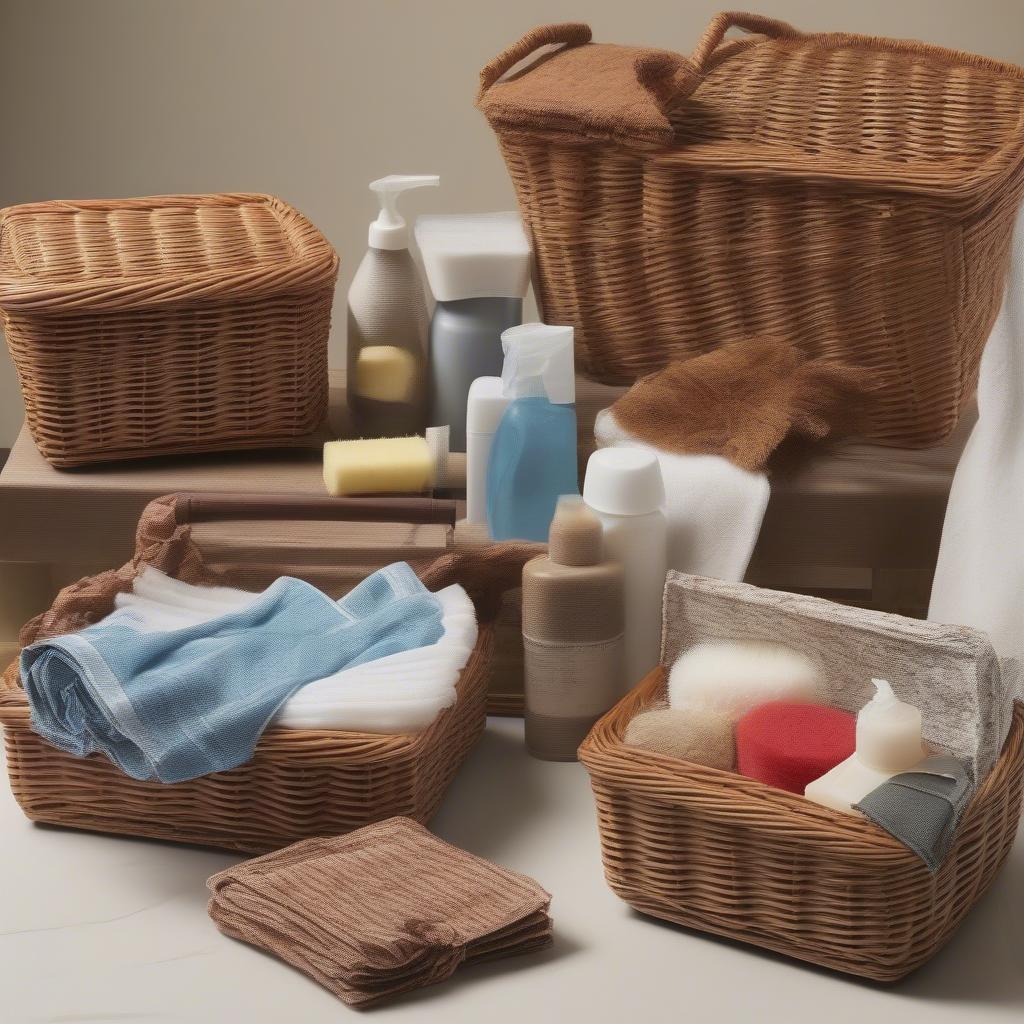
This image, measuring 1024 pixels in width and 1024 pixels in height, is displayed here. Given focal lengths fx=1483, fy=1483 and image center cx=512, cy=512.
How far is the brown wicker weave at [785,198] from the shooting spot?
101cm

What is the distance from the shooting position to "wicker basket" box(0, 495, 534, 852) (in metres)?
0.81

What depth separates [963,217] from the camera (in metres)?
0.98

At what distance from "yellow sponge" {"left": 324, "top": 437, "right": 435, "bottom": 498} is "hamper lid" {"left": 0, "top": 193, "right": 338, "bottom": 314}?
5.5 inches

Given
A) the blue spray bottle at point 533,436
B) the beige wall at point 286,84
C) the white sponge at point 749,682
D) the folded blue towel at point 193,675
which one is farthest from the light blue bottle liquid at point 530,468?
the beige wall at point 286,84

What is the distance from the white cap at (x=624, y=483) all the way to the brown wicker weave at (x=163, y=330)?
28cm

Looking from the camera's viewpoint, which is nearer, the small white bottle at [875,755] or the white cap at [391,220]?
the small white bottle at [875,755]

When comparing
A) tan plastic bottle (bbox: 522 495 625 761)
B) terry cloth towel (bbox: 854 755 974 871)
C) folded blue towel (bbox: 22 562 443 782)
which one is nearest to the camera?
terry cloth towel (bbox: 854 755 974 871)

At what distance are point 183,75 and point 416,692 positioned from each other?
1233mm

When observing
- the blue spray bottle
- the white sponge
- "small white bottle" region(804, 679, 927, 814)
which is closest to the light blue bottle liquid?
the blue spray bottle

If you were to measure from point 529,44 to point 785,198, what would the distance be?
299mm

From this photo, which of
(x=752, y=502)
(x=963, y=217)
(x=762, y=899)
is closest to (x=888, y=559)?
(x=752, y=502)

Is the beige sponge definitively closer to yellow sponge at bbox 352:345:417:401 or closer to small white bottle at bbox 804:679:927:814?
small white bottle at bbox 804:679:927:814

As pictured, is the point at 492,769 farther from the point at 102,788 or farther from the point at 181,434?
the point at 181,434

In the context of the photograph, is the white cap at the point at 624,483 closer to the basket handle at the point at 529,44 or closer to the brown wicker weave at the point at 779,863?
the brown wicker weave at the point at 779,863
